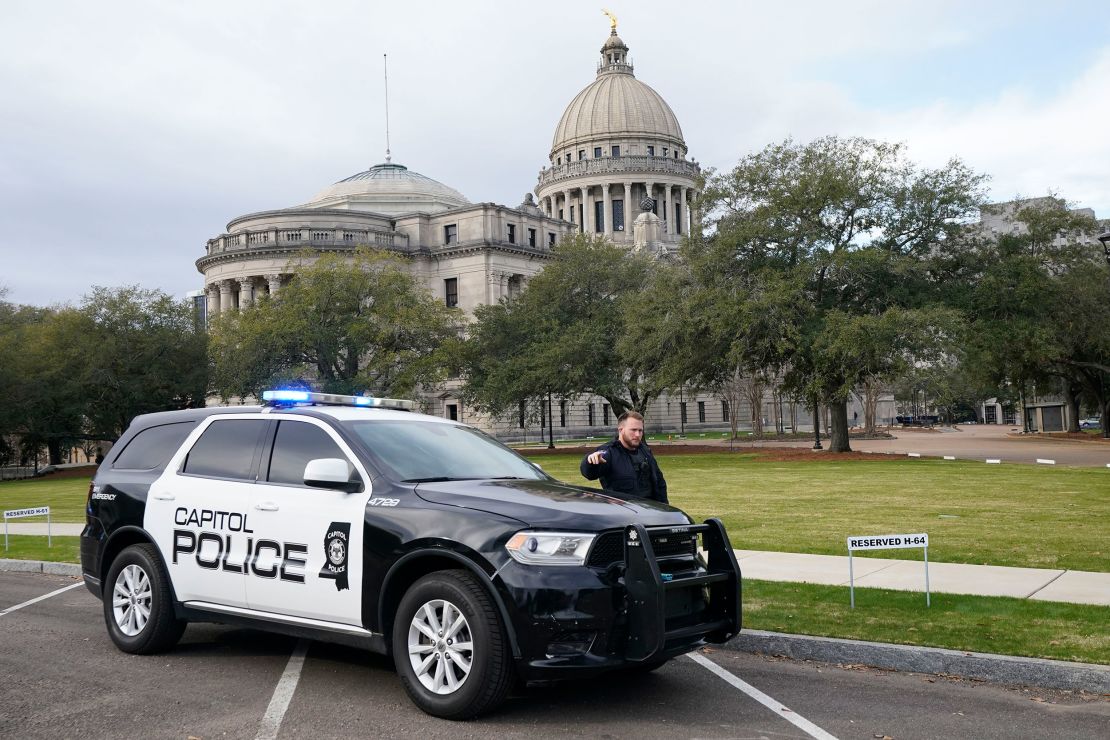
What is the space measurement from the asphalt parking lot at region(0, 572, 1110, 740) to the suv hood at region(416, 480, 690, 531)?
1.25 metres

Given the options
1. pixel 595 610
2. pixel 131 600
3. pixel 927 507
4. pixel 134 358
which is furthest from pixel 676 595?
pixel 134 358

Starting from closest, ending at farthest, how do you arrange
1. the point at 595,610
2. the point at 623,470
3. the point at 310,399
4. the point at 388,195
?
the point at 595,610 → the point at 310,399 → the point at 623,470 → the point at 388,195

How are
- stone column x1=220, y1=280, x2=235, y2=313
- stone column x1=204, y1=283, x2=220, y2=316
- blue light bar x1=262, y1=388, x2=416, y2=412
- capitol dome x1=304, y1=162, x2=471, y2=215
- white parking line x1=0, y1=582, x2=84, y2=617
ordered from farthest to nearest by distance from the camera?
capitol dome x1=304, y1=162, x2=471, y2=215
stone column x1=204, y1=283, x2=220, y2=316
stone column x1=220, y1=280, x2=235, y2=313
white parking line x1=0, y1=582, x2=84, y2=617
blue light bar x1=262, y1=388, x2=416, y2=412

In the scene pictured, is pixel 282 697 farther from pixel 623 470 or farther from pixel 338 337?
pixel 338 337

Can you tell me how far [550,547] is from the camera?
6238 millimetres

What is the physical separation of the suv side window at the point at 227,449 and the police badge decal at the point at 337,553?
116 centimetres

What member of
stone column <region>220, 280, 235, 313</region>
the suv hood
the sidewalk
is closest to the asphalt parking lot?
the suv hood

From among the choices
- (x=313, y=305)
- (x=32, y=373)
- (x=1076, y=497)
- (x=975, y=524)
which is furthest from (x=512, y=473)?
(x=32, y=373)

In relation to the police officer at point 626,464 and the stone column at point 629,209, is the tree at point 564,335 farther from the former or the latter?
the stone column at point 629,209

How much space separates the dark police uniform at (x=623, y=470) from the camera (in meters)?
8.71

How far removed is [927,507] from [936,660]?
38.2 feet

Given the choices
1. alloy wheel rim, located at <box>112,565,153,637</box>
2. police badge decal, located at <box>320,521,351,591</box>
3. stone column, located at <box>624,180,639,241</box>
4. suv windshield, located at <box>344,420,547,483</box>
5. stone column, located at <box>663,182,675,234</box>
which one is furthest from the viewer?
stone column, located at <box>663,182,675,234</box>

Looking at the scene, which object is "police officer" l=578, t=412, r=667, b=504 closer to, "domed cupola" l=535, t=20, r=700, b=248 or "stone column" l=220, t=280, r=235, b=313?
"stone column" l=220, t=280, r=235, b=313

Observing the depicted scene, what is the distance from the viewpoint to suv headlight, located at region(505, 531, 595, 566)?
6191 mm
